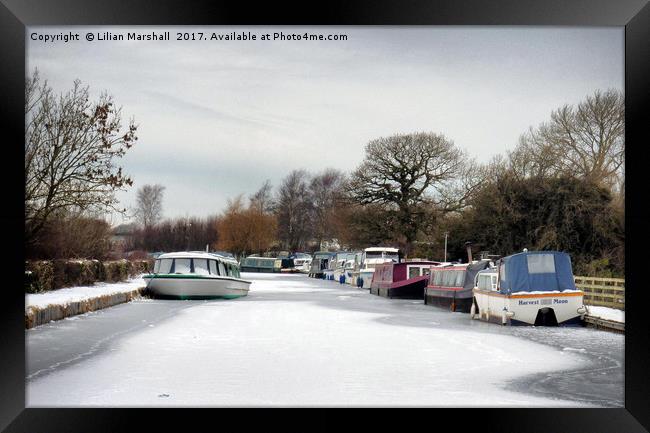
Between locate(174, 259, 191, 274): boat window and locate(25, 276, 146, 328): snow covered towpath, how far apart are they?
4.82 ft

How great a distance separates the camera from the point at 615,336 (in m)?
13.2

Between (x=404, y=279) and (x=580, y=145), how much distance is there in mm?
9028

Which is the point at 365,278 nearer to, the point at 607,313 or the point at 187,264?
the point at 187,264

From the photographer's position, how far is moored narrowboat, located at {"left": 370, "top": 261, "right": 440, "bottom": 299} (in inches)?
1067

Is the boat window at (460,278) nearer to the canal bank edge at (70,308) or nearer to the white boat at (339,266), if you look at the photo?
the canal bank edge at (70,308)

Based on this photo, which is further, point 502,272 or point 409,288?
point 409,288

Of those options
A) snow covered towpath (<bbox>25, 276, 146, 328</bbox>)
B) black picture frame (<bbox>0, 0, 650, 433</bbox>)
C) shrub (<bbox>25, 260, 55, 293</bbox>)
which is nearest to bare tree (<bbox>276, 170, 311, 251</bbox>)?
snow covered towpath (<bbox>25, 276, 146, 328</bbox>)

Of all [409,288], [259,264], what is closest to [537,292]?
[409,288]

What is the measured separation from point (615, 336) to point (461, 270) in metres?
7.76

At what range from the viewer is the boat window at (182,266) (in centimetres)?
2391

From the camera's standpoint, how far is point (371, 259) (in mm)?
37000
